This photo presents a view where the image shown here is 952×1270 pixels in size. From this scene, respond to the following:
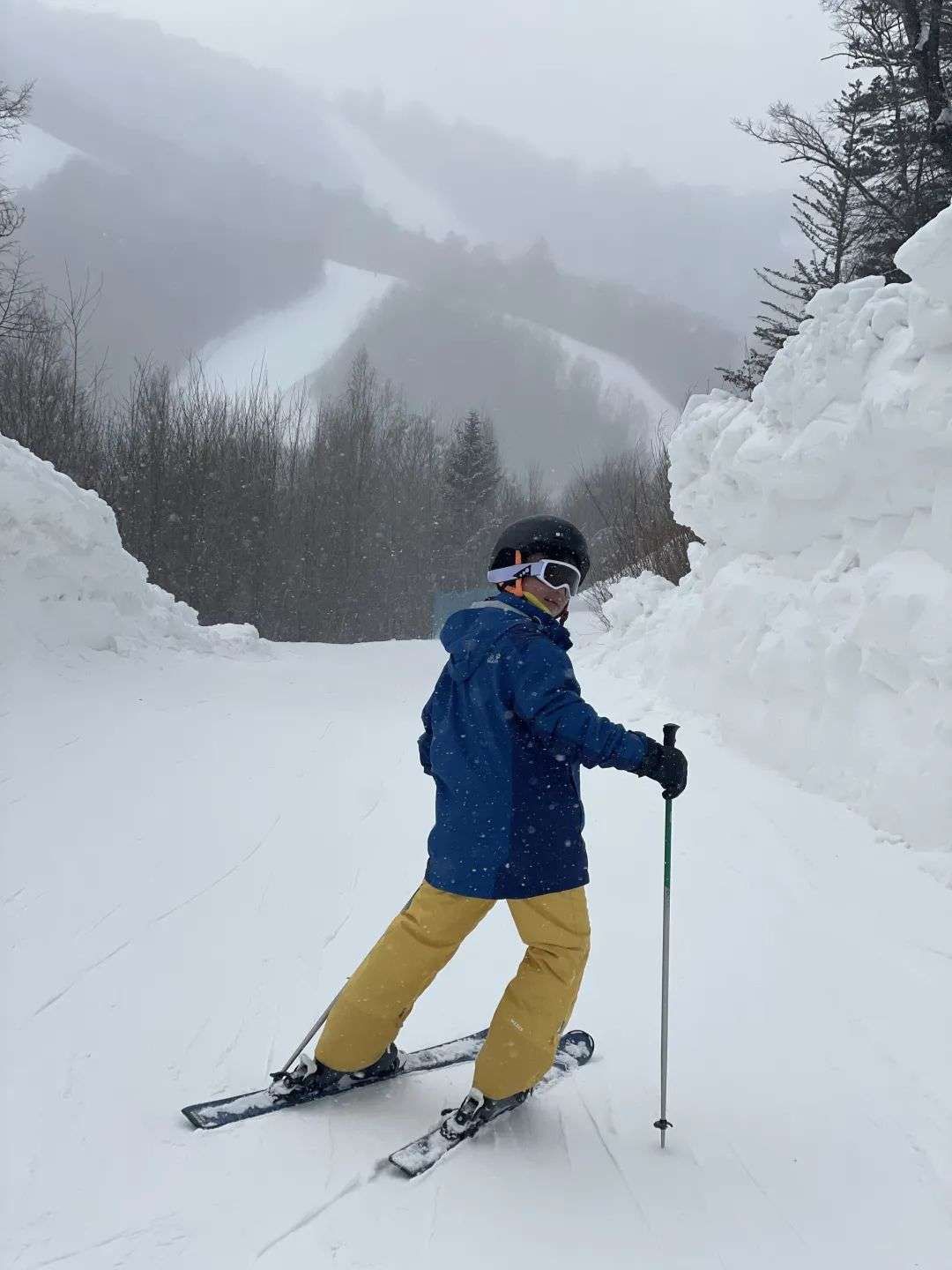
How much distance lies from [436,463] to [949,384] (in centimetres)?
2924

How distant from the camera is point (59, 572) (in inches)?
335

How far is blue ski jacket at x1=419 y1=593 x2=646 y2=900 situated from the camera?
2.51 metres

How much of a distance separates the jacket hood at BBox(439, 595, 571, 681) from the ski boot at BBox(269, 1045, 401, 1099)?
121cm

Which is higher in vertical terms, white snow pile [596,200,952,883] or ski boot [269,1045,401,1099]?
white snow pile [596,200,952,883]

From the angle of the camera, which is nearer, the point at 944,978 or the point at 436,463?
the point at 944,978

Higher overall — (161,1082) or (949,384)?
(949,384)

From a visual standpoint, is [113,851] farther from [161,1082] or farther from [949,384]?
[949,384]

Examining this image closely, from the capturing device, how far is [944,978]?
11.9 ft

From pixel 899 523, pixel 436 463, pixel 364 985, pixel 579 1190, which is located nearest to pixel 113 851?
pixel 364 985

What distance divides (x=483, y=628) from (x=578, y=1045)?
1546 millimetres

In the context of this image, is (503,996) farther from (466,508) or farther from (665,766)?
(466,508)

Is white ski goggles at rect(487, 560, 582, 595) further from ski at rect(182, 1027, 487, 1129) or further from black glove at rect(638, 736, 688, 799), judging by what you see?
ski at rect(182, 1027, 487, 1129)

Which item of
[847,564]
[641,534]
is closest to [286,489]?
[641,534]

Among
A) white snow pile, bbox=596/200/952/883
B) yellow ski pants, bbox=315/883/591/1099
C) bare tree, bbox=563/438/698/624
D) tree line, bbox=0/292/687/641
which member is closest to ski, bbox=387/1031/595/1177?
yellow ski pants, bbox=315/883/591/1099
